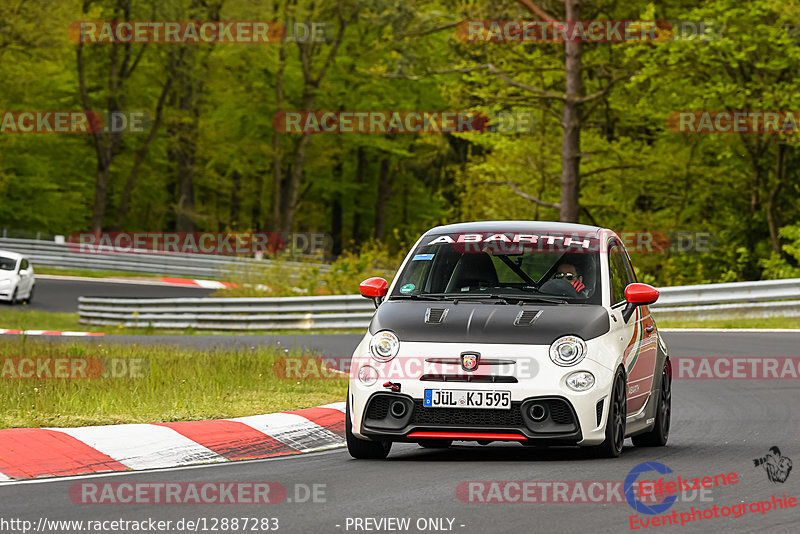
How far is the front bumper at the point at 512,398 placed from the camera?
29.0ft

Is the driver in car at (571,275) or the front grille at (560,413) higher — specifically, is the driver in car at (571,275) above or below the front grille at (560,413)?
above

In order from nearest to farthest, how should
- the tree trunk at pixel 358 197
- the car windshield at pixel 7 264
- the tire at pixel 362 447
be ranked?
the tire at pixel 362 447 < the car windshield at pixel 7 264 < the tree trunk at pixel 358 197

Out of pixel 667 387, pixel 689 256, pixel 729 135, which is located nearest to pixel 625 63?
pixel 729 135

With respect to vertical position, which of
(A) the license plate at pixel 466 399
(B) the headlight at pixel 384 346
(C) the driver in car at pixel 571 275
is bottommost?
(A) the license plate at pixel 466 399

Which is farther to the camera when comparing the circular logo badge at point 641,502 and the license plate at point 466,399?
the license plate at point 466,399

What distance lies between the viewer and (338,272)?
3092 cm

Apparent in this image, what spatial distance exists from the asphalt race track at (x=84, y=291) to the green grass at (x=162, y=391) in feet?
73.7

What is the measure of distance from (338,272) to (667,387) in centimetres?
Result: 2035

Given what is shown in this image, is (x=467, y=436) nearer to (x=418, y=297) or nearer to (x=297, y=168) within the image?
(x=418, y=297)
